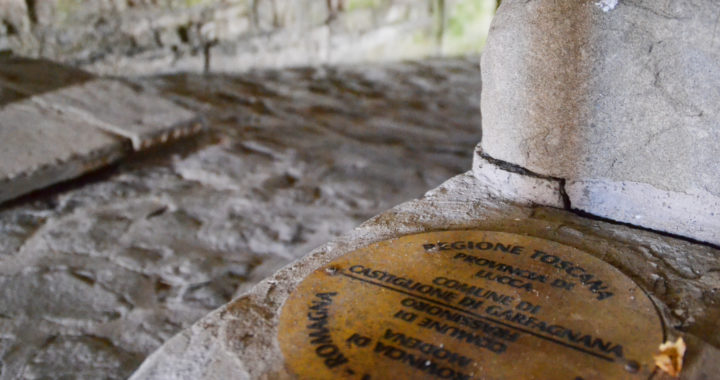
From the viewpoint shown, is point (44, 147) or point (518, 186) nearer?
point (518, 186)

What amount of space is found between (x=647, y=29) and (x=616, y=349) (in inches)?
27.5

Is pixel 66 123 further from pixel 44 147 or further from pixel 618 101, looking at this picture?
pixel 618 101

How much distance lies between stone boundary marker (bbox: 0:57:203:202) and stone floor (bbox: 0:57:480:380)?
3.6 inches

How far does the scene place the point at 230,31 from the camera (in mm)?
4090

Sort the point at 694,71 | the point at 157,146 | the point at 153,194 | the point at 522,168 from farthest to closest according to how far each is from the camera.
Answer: the point at 157,146 → the point at 153,194 → the point at 522,168 → the point at 694,71

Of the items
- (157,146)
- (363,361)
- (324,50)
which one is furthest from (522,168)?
(324,50)

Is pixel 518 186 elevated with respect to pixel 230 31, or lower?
lower

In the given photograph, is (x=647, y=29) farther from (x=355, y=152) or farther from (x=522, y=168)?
(x=355, y=152)

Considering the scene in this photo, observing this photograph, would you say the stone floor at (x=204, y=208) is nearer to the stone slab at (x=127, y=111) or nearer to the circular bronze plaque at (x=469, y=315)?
the stone slab at (x=127, y=111)

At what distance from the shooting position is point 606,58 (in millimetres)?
1383

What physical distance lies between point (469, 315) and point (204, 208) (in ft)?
5.02

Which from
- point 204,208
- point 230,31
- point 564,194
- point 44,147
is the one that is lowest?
point 204,208

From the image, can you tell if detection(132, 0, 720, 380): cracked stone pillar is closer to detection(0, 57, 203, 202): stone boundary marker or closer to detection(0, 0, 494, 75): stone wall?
detection(0, 57, 203, 202): stone boundary marker

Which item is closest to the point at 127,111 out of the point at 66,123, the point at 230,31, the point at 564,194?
the point at 66,123
